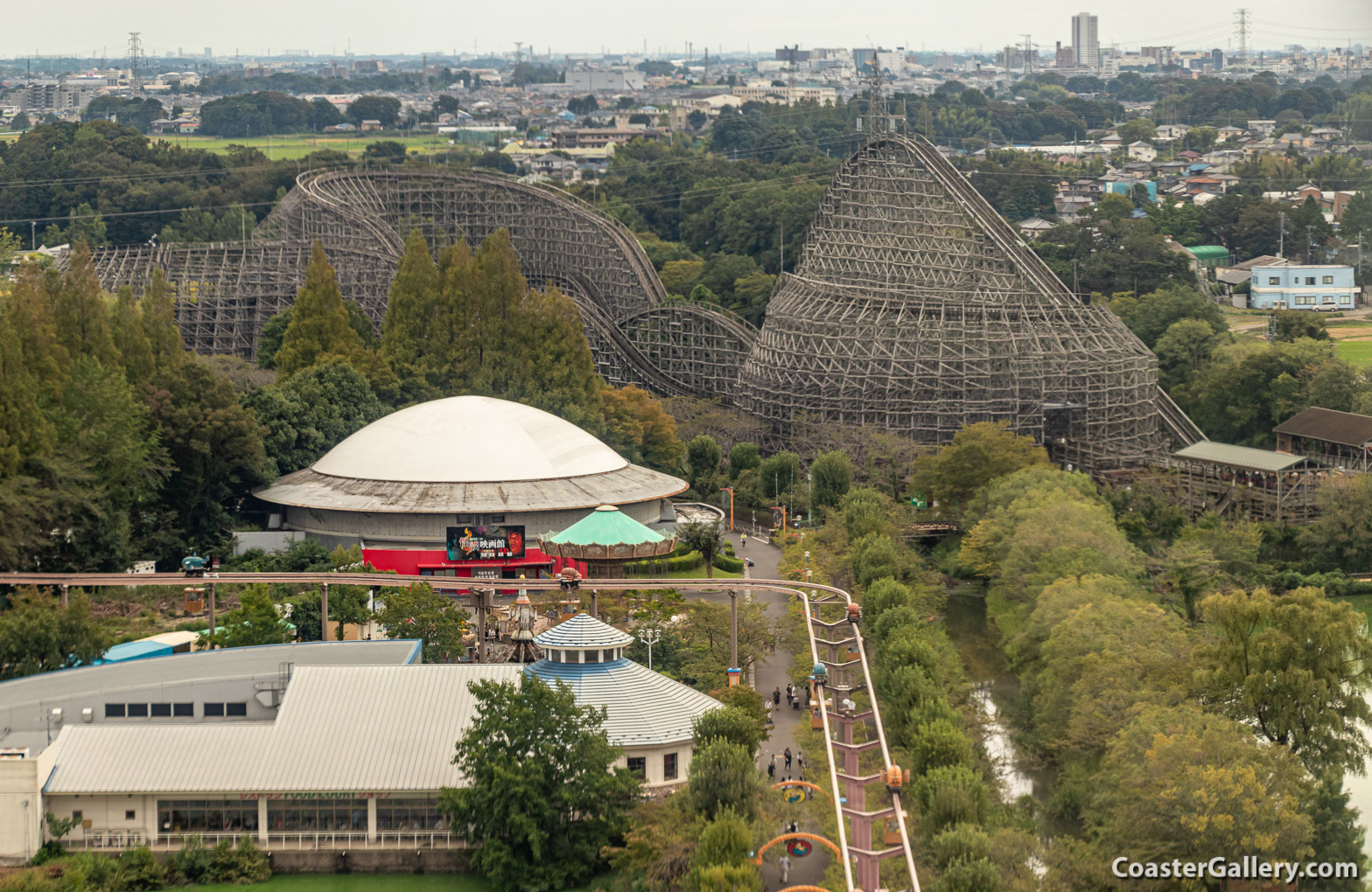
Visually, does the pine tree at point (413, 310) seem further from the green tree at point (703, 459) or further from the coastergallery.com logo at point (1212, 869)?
the coastergallery.com logo at point (1212, 869)

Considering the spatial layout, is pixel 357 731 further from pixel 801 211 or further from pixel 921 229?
pixel 801 211

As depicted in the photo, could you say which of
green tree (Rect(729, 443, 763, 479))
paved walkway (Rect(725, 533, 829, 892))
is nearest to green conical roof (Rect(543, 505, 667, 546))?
paved walkway (Rect(725, 533, 829, 892))

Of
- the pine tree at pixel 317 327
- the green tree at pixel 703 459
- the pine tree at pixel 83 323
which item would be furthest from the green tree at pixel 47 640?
the green tree at pixel 703 459

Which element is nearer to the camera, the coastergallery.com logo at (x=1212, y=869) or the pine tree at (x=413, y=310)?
the coastergallery.com logo at (x=1212, y=869)

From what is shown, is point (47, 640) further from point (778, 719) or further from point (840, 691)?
point (840, 691)

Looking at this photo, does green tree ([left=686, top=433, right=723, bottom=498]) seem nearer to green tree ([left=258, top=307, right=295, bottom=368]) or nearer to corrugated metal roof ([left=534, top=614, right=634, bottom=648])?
green tree ([left=258, top=307, right=295, bottom=368])

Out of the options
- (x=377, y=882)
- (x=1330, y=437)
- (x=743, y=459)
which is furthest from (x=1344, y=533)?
(x=377, y=882)
